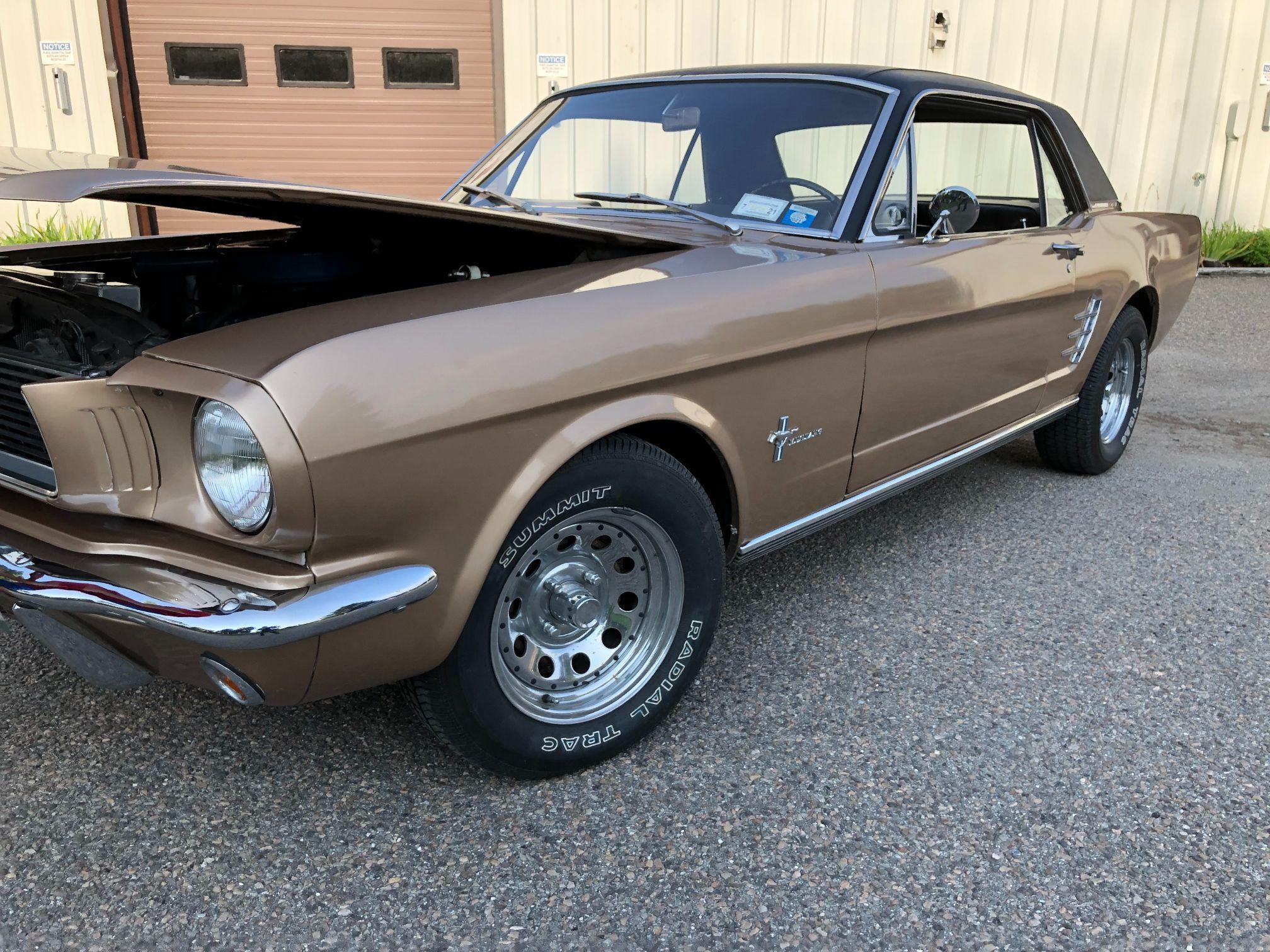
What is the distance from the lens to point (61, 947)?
1.63 meters

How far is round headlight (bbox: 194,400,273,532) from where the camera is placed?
1.56 m

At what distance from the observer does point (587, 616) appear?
6.93ft

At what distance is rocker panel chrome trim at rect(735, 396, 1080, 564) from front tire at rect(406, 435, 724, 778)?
0.24m

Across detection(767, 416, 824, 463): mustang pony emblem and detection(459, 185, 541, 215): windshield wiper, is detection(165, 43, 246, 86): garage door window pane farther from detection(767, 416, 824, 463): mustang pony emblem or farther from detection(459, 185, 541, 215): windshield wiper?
detection(767, 416, 824, 463): mustang pony emblem

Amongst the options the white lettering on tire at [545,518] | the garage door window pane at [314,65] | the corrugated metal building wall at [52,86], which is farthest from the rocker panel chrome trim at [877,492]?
the corrugated metal building wall at [52,86]

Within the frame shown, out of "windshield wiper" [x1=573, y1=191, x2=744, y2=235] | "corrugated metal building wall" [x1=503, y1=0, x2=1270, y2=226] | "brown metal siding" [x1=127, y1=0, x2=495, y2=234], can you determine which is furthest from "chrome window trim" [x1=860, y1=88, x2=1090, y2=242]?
"brown metal siding" [x1=127, y1=0, x2=495, y2=234]

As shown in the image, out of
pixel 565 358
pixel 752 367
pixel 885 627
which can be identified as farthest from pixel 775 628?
pixel 565 358

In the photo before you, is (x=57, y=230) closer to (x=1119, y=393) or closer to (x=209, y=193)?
(x=209, y=193)

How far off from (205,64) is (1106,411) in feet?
22.2

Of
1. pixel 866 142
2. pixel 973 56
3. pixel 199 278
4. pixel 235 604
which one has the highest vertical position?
pixel 973 56

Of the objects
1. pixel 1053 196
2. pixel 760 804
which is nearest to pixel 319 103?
pixel 1053 196

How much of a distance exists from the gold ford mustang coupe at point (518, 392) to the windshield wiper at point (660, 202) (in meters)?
0.01

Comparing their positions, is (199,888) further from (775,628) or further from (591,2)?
(591,2)

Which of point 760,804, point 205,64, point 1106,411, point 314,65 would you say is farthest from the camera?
point 314,65
